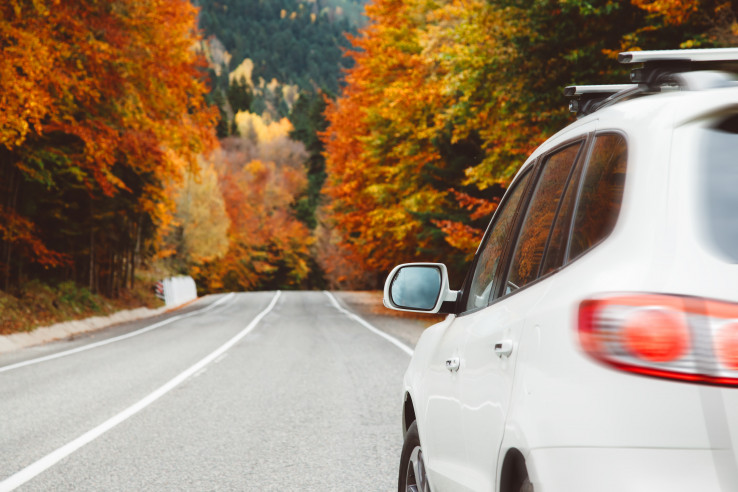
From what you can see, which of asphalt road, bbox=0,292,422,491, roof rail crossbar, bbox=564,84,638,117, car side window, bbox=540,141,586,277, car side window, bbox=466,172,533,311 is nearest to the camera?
car side window, bbox=540,141,586,277

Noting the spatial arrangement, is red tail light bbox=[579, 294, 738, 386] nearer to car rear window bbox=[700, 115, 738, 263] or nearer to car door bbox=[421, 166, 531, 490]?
car rear window bbox=[700, 115, 738, 263]

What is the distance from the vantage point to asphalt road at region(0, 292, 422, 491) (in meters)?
5.62

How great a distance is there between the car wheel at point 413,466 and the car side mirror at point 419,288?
2.15ft

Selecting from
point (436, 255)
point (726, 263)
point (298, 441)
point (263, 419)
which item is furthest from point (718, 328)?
point (436, 255)

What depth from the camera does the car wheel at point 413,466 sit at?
3666 mm

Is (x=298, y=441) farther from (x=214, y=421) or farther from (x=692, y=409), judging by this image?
(x=692, y=409)

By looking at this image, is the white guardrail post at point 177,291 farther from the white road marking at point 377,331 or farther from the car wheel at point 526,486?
the car wheel at point 526,486

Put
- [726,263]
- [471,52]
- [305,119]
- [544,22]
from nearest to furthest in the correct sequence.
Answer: [726,263]
[544,22]
[471,52]
[305,119]

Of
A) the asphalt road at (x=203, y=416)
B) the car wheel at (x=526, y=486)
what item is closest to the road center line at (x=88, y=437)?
the asphalt road at (x=203, y=416)

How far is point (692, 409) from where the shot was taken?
1638mm

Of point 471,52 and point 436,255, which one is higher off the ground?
point 471,52

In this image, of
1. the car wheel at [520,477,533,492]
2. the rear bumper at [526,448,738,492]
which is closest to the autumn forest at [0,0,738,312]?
the car wheel at [520,477,533,492]

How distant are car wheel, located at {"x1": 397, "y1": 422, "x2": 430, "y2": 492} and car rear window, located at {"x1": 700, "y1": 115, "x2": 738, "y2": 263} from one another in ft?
6.94

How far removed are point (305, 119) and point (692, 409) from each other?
11172 centimetres
